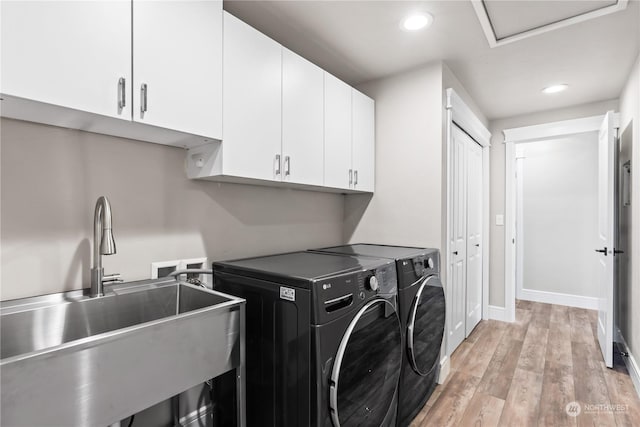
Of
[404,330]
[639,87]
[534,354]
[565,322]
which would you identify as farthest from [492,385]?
[639,87]

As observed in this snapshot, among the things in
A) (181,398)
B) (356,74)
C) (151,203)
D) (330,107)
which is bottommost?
(181,398)

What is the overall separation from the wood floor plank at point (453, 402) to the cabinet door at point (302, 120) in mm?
1575

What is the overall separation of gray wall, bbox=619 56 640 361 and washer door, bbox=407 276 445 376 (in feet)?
4.75

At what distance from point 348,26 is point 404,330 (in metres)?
1.75

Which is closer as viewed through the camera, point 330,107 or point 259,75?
point 259,75

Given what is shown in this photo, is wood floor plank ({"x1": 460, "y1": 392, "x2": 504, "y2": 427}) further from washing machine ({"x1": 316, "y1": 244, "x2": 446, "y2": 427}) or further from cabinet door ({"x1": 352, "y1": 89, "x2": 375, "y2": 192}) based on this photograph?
cabinet door ({"x1": 352, "y1": 89, "x2": 375, "y2": 192})

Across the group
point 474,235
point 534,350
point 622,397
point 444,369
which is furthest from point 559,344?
point 444,369

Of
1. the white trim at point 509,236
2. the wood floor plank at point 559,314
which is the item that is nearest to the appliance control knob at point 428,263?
the white trim at point 509,236

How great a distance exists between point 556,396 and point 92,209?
9.61 feet

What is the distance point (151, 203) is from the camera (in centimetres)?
151

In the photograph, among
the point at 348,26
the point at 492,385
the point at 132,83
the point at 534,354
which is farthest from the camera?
the point at 534,354

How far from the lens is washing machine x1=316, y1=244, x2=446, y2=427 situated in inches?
67.7

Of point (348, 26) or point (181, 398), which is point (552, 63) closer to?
point (348, 26)

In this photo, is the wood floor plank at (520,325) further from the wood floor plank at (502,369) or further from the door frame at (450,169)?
the door frame at (450,169)
